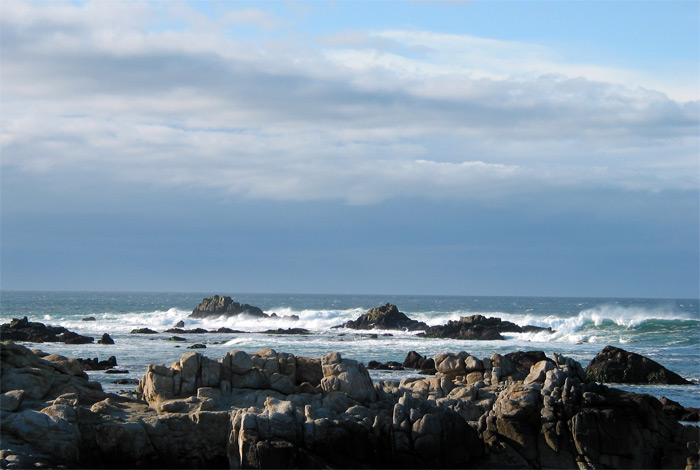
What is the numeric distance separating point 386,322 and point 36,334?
118 feet

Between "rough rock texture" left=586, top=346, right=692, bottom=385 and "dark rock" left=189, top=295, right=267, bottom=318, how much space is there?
69.6 meters

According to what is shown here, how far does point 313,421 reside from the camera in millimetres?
19531

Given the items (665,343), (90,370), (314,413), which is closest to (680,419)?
(314,413)

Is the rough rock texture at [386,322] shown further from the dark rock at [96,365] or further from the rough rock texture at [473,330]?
the dark rock at [96,365]

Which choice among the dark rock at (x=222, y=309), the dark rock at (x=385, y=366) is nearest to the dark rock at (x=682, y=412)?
the dark rock at (x=385, y=366)

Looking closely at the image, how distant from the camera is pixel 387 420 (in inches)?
791

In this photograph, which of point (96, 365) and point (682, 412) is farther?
point (96, 365)

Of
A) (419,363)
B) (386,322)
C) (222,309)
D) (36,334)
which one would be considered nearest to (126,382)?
(419,363)

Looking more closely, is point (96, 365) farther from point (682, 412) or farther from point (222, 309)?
point (222, 309)

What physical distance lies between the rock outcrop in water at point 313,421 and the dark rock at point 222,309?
79.1m

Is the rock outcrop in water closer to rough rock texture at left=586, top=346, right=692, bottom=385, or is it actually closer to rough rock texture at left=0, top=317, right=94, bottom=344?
rough rock texture at left=586, top=346, right=692, bottom=385

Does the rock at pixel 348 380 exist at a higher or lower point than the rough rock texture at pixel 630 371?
higher

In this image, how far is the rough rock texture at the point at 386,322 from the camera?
80812 mm

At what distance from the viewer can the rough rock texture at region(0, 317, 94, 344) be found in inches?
2192
